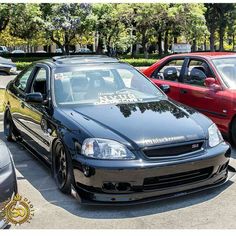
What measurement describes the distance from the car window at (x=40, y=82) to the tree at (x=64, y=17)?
2505 centimetres

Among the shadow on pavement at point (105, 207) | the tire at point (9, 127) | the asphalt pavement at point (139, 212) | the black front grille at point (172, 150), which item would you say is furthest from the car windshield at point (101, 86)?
the tire at point (9, 127)

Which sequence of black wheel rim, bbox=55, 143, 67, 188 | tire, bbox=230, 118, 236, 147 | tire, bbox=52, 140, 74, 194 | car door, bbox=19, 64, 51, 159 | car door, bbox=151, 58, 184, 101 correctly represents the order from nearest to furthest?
1. tire, bbox=52, 140, 74, 194
2. black wheel rim, bbox=55, 143, 67, 188
3. car door, bbox=19, 64, 51, 159
4. tire, bbox=230, 118, 236, 147
5. car door, bbox=151, 58, 184, 101

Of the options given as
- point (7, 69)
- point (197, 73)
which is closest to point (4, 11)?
point (7, 69)

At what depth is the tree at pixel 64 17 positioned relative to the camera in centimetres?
3045

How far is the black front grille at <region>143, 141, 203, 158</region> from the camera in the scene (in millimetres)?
4121

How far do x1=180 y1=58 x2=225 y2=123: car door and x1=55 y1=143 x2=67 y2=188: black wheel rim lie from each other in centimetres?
290

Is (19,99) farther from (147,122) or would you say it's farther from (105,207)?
(105,207)

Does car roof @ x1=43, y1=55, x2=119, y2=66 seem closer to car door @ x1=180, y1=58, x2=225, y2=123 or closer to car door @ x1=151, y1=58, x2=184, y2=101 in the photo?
car door @ x1=180, y1=58, x2=225, y2=123

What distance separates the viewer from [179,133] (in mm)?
4340

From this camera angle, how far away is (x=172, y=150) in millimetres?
4191

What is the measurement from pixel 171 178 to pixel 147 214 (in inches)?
16.2

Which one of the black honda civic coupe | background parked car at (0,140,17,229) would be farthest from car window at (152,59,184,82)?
background parked car at (0,140,17,229)

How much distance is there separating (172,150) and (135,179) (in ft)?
1.59

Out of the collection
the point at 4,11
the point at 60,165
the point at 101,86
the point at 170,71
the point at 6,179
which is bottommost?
the point at 60,165
